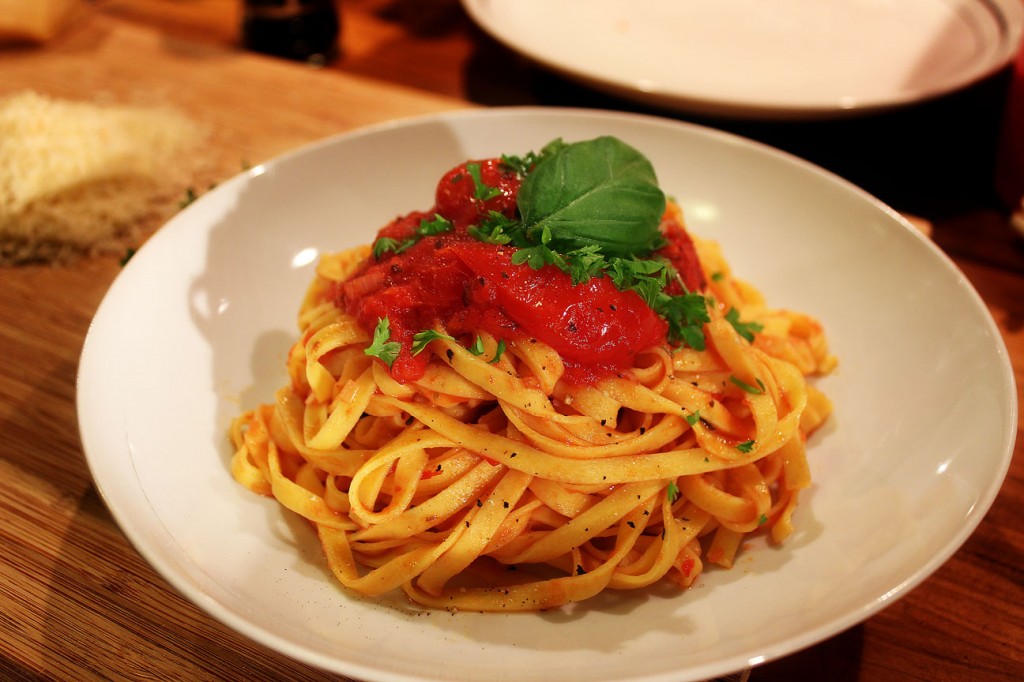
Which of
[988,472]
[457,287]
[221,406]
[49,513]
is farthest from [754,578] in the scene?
[49,513]

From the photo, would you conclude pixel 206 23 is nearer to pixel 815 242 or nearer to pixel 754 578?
pixel 815 242

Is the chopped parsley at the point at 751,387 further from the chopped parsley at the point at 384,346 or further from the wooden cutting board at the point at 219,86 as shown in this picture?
the wooden cutting board at the point at 219,86

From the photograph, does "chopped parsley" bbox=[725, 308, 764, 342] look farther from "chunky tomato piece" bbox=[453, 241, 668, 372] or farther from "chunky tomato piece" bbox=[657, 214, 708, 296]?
"chunky tomato piece" bbox=[453, 241, 668, 372]

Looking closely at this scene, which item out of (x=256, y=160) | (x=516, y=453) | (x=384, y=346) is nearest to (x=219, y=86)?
(x=256, y=160)

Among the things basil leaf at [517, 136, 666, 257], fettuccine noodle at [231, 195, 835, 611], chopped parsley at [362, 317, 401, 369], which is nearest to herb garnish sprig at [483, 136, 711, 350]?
basil leaf at [517, 136, 666, 257]

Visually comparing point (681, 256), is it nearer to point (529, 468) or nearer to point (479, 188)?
point (479, 188)

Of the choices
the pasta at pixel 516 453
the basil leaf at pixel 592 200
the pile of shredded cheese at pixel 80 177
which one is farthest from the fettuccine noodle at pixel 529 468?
the pile of shredded cheese at pixel 80 177
